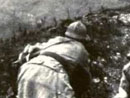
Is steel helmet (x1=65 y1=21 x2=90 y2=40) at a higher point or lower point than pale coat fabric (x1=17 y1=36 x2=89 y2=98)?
higher

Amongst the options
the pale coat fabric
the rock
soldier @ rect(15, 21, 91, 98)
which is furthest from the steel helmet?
the rock

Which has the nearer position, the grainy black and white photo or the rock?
the grainy black and white photo

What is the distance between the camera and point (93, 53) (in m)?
4.65

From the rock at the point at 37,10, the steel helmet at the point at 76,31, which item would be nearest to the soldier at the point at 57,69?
the steel helmet at the point at 76,31

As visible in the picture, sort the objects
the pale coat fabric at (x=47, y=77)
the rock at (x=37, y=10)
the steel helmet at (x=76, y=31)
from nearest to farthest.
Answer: the pale coat fabric at (x=47, y=77) → the steel helmet at (x=76, y=31) → the rock at (x=37, y=10)

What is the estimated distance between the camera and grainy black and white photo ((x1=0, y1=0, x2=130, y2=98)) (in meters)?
3.89

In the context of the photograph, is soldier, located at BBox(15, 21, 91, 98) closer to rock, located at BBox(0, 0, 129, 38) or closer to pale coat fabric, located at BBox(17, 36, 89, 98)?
pale coat fabric, located at BBox(17, 36, 89, 98)

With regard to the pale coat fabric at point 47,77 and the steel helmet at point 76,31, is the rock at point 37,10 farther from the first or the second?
the pale coat fabric at point 47,77

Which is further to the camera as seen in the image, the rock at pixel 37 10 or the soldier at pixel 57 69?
the rock at pixel 37 10

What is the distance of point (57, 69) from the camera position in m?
3.90

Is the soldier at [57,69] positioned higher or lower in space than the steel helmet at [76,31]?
lower

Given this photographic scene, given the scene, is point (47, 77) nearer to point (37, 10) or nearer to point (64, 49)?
point (64, 49)

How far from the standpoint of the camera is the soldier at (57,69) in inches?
151

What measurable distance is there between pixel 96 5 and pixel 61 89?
1.38 metres
